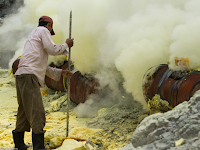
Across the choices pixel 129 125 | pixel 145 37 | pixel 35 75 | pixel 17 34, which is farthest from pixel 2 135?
pixel 17 34

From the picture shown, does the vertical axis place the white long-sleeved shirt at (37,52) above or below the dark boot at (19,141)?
above

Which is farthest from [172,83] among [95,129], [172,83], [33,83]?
[33,83]

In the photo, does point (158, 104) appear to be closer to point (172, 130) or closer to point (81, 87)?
point (172, 130)

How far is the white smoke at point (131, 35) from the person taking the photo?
99.7 inches

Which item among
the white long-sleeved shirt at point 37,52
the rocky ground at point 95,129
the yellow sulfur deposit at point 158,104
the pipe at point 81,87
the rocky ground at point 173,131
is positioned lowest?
the rocky ground at point 95,129

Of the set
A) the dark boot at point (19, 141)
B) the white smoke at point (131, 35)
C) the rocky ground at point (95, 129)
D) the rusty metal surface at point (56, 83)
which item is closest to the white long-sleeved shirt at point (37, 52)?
the dark boot at point (19, 141)

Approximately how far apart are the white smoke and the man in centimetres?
123

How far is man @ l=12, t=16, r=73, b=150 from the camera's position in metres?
2.10

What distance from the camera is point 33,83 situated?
212 centimetres

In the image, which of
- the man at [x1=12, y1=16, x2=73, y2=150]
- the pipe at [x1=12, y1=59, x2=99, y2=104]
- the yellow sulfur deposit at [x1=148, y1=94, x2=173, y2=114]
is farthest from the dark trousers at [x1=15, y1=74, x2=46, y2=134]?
the pipe at [x1=12, y1=59, x2=99, y2=104]

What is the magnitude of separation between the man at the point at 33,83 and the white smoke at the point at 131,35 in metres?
1.23

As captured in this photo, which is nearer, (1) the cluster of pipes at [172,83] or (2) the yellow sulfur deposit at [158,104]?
(1) the cluster of pipes at [172,83]

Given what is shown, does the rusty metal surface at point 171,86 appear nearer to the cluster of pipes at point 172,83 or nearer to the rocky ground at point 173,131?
the cluster of pipes at point 172,83

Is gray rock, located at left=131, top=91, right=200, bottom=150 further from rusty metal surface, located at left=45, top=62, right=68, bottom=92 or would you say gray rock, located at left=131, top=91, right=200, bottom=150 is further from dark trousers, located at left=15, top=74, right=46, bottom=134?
rusty metal surface, located at left=45, top=62, right=68, bottom=92
